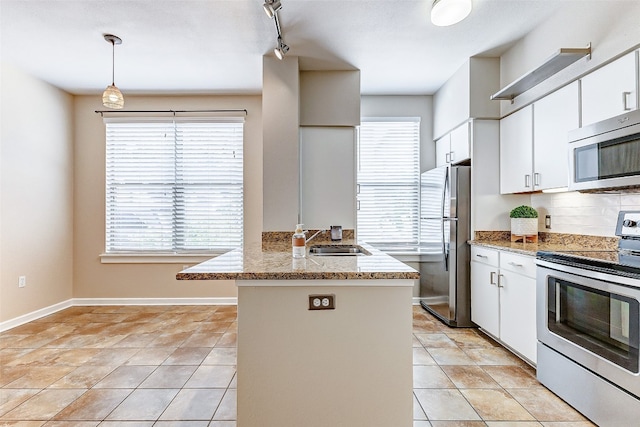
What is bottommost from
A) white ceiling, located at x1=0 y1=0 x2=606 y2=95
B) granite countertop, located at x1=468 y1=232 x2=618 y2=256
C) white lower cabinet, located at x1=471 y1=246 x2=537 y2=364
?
white lower cabinet, located at x1=471 y1=246 x2=537 y2=364

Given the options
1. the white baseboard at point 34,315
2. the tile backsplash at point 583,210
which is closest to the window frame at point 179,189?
the white baseboard at point 34,315

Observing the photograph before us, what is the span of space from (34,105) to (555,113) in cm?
513

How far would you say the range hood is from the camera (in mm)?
2303

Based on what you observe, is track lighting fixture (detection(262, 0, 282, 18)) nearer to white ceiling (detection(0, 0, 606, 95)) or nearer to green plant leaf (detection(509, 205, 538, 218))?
white ceiling (detection(0, 0, 606, 95))

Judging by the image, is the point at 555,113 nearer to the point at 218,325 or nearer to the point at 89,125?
the point at 218,325

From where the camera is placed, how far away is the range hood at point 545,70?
230cm

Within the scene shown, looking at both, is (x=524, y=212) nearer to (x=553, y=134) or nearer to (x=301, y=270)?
(x=553, y=134)

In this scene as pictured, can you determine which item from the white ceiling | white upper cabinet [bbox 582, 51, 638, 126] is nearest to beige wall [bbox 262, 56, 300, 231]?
the white ceiling

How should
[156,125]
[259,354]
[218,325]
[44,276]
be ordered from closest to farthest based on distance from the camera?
[259,354]
[218,325]
[44,276]
[156,125]

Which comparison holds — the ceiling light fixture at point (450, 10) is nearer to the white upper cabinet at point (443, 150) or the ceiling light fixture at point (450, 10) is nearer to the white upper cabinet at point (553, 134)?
the white upper cabinet at point (553, 134)

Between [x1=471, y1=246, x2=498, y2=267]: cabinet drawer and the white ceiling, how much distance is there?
184 cm

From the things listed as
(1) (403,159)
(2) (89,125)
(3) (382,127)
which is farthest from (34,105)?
(1) (403,159)

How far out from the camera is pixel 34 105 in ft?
12.6

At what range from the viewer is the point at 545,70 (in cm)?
257
